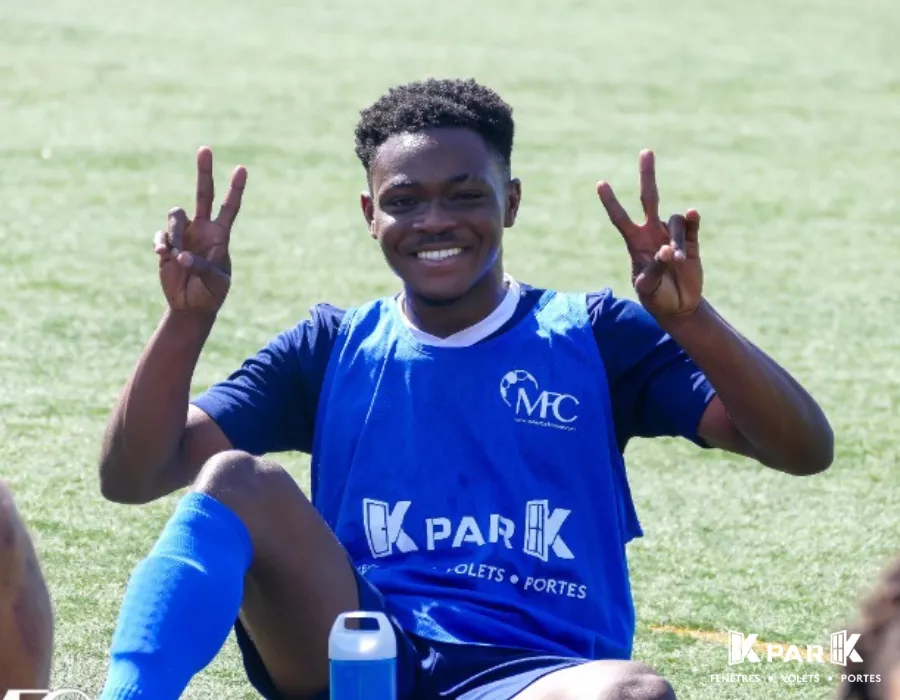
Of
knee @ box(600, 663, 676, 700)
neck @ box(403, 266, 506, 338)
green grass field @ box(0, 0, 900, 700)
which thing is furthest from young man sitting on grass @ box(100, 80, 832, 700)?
green grass field @ box(0, 0, 900, 700)

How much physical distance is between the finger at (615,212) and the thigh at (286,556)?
76 cm

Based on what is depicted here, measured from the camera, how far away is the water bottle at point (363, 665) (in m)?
2.63

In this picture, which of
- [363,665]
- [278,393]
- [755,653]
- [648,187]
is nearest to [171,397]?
[278,393]

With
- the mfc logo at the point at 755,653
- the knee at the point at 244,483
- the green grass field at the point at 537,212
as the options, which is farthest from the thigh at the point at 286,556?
the mfc logo at the point at 755,653

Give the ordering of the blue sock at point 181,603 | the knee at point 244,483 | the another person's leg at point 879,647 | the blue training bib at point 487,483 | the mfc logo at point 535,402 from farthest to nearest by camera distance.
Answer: the mfc logo at point 535,402
the blue training bib at point 487,483
the knee at point 244,483
the blue sock at point 181,603
the another person's leg at point 879,647

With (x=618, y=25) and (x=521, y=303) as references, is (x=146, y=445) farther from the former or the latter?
(x=618, y=25)

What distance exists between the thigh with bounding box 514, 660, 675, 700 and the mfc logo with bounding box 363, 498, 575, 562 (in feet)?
1.16

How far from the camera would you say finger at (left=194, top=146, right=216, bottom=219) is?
11.2ft

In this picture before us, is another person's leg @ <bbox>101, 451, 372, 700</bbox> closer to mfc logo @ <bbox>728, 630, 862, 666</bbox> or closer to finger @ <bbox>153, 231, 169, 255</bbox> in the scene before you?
finger @ <bbox>153, 231, 169, 255</bbox>

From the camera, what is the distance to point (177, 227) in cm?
338

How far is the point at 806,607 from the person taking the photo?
4.56 meters

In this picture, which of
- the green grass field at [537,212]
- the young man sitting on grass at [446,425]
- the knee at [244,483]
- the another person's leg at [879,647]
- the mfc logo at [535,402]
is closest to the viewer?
the another person's leg at [879,647]

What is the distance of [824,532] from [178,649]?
2.87m

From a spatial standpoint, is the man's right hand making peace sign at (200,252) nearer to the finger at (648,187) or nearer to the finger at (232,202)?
the finger at (232,202)
